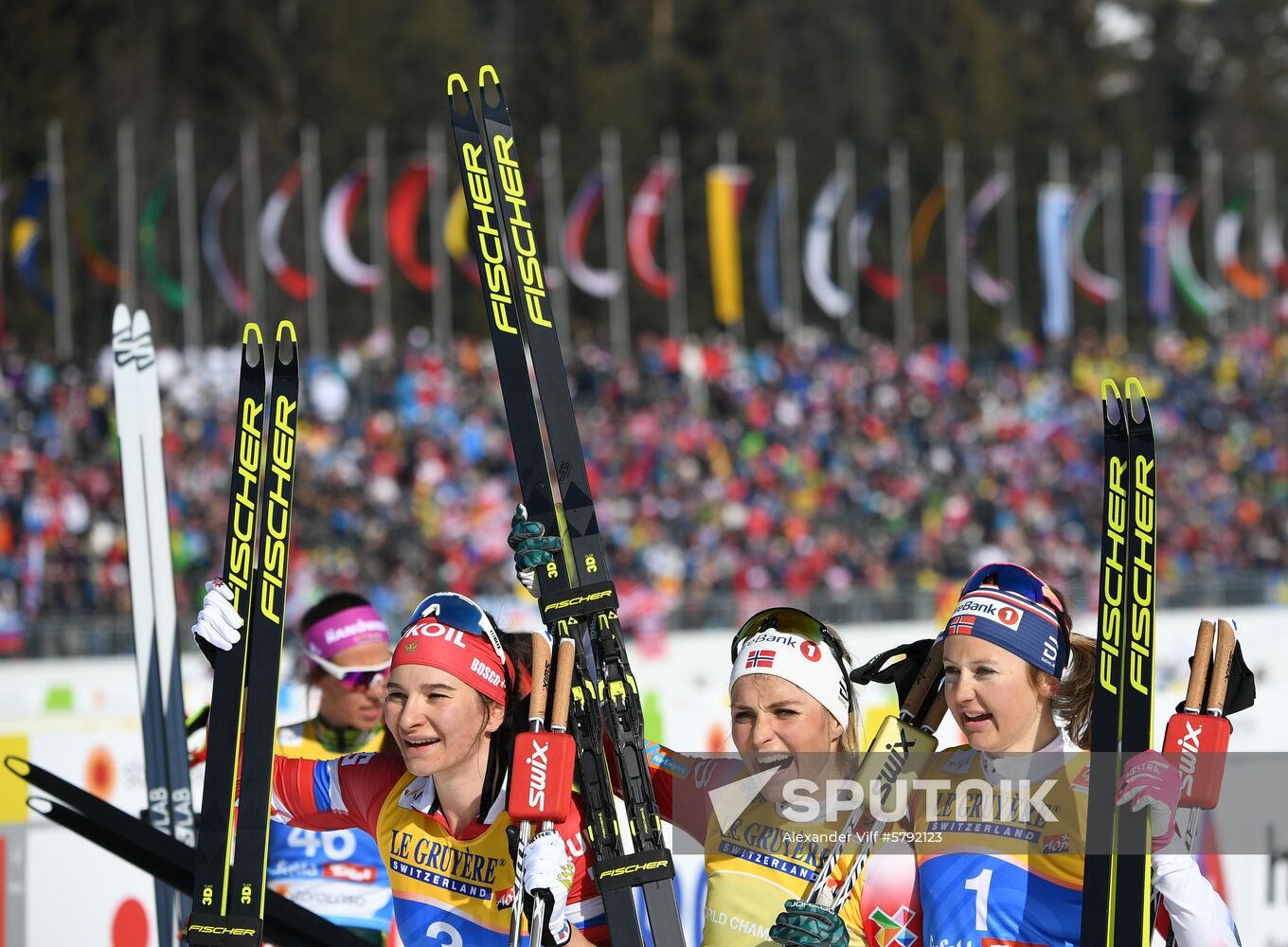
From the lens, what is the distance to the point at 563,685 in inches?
169

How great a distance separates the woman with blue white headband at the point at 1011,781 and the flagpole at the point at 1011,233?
3560 cm

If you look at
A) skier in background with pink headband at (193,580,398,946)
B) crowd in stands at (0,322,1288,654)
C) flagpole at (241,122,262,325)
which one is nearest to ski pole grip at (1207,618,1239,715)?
skier in background with pink headband at (193,580,398,946)

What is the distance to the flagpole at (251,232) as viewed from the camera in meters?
31.4

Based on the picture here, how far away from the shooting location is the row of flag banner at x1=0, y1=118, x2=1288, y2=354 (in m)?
29.3

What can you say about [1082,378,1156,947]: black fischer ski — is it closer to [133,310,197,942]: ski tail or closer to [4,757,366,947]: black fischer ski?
[4,757,366,947]: black fischer ski

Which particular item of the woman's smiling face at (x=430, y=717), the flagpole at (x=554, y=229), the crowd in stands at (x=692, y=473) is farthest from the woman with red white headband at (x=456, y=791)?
the flagpole at (x=554, y=229)

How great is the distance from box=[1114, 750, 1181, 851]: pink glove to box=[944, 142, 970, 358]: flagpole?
2806 centimetres

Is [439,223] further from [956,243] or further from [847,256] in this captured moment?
[847,256]

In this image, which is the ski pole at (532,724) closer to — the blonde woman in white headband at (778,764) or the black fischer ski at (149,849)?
the blonde woman in white headband at (778,764)

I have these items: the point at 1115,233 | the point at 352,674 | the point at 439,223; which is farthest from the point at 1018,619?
the point at 1115,233

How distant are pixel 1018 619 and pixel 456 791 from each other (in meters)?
1.43

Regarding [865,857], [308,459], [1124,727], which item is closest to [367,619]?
[865,857]

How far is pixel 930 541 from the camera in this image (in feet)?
71.2

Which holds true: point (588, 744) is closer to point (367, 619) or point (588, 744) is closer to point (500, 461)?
point (367, 619)
